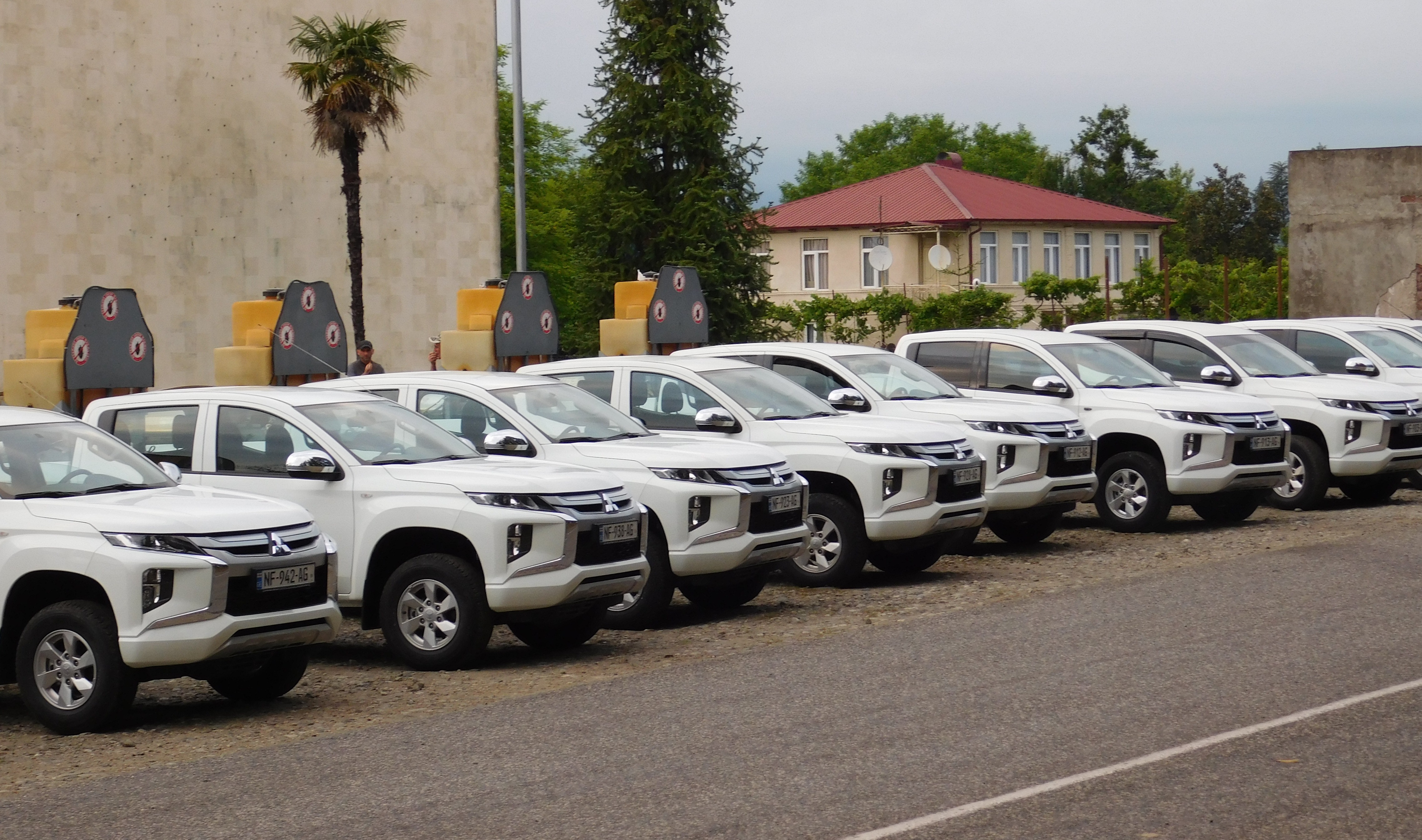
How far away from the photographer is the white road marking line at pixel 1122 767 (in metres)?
6.29

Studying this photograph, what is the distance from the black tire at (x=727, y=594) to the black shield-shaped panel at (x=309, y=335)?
891cm

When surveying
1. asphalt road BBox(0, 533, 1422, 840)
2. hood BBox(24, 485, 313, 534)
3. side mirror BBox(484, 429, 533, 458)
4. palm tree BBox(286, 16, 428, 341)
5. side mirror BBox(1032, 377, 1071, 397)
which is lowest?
asphalt road BBox(0, 533, 1422, 840)

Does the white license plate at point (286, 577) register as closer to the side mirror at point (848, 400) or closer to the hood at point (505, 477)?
the hood at point (505, 477)

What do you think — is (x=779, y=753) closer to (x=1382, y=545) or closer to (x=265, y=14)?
(x=1382, y=545)

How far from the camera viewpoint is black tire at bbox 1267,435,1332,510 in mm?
18188

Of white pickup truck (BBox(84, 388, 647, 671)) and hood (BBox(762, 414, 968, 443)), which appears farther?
hood (BBox(762, 414, 968, 443))

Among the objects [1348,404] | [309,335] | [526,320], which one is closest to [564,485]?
[1348,404]

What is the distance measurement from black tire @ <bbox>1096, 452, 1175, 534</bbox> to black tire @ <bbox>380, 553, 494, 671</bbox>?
8191 millimetres

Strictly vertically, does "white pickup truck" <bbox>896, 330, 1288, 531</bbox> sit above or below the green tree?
below

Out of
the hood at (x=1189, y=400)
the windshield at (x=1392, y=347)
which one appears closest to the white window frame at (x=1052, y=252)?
the windshield at (x=1392, y=347)

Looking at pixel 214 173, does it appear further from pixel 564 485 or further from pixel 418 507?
pixel 564 485

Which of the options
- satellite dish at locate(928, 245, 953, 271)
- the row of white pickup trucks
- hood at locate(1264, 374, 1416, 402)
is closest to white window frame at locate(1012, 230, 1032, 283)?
satellite dish at locate(928, 245, 953, 271)

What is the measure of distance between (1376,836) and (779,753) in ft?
8.40

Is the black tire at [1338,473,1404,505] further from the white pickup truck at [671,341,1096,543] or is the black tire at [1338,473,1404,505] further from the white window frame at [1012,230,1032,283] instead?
the white window frame at [1012,230,1032,283]
